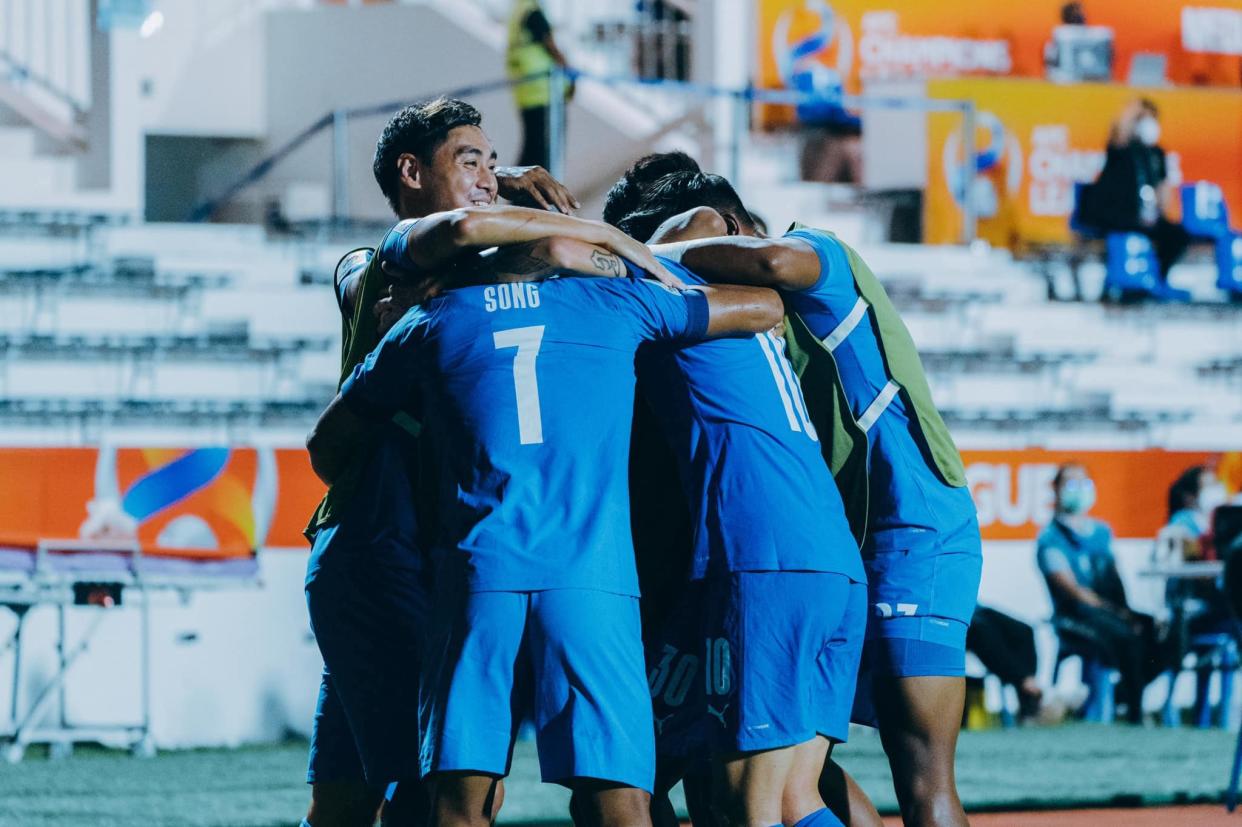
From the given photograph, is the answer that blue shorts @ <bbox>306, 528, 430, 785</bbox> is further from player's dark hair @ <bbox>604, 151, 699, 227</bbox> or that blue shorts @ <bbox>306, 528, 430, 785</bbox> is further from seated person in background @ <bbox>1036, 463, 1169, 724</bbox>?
seated person in background @ <bbox>1036, 463, 1169, 724</bbox>

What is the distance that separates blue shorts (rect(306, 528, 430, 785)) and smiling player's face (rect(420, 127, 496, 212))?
802mm

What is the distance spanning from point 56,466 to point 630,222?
4652mm

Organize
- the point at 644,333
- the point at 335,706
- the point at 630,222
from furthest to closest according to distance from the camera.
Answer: the point at 630,222 → the point at 335,706 → the point at 644,333

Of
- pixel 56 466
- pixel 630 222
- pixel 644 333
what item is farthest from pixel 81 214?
pixel 644 333

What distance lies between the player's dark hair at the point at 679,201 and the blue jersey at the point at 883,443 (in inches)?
7.9

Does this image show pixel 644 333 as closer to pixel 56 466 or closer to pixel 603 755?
pixel 603 755

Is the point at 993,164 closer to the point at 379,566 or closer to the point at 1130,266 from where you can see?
the point at 1130,266

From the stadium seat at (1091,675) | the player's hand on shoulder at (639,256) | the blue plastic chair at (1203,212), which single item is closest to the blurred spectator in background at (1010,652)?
the stadium seat at (1091,675)

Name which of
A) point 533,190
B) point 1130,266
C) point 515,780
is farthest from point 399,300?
point 1130,266

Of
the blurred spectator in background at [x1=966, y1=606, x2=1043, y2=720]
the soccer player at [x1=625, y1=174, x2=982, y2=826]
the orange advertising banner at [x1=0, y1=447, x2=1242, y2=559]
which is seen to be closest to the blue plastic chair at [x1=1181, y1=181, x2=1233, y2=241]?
the blurred spectator in background at [x1=966, y1=606, x2=1043, y2=720]

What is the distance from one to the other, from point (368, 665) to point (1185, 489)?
676cm

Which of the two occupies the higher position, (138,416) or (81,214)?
(81,214)

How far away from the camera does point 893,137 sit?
14562mm

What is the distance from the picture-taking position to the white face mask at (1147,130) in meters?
14.1
